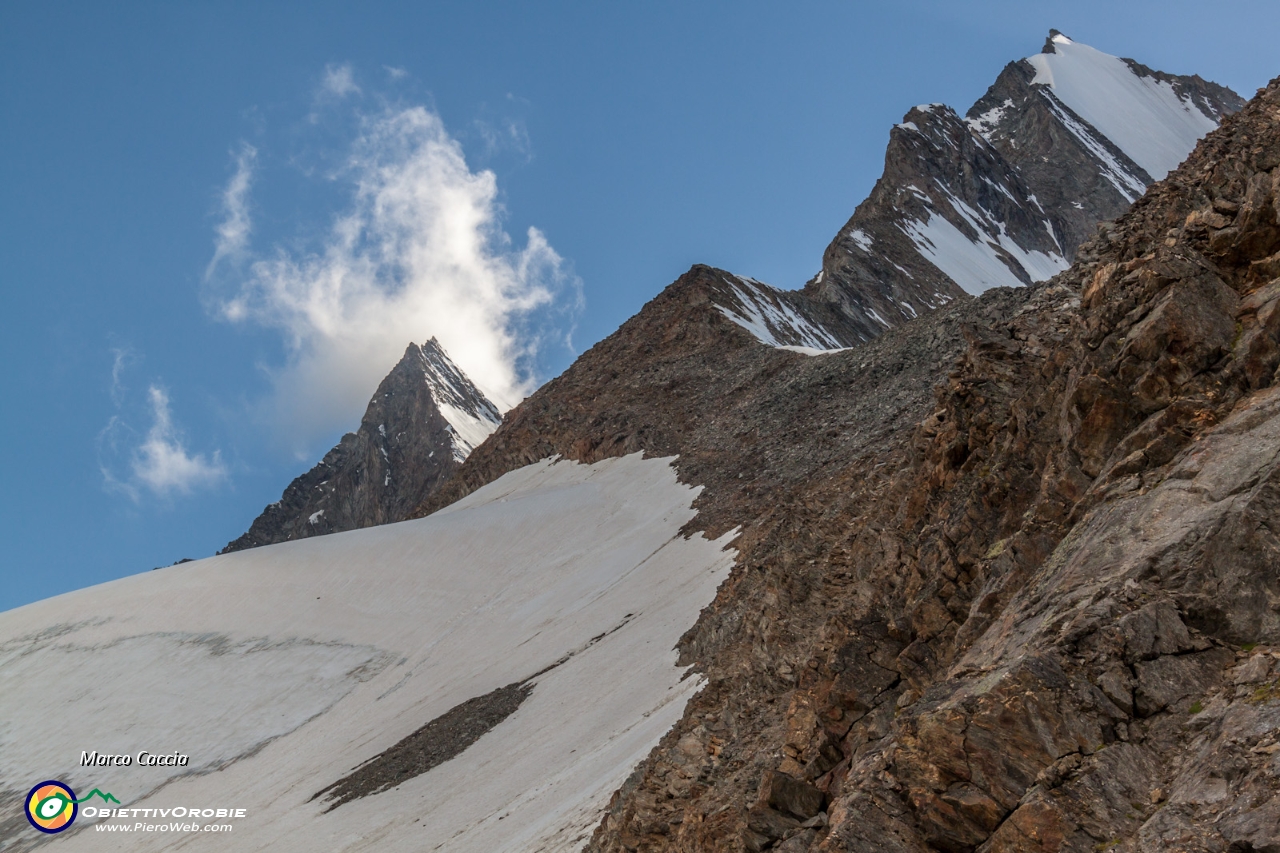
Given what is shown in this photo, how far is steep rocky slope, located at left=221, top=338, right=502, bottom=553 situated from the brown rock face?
99.1 m

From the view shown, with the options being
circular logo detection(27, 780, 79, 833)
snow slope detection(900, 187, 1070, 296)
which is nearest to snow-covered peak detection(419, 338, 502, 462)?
snow slope detection(900, 187, 1070, 296)

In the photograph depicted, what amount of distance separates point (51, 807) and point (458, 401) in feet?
346

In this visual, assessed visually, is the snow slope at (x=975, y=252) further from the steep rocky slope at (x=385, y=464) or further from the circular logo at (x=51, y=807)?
the circular logo at (x=51, y=807)

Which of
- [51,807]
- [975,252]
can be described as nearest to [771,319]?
[975,252]

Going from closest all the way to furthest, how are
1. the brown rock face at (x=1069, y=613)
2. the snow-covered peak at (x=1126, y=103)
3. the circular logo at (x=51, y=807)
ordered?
the brown rock face at (x=1069, y=613) < the circular logo at (x=51, y=807) < the snow-covered peak at (x=1126, y=103)

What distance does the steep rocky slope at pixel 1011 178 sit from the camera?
77.4m

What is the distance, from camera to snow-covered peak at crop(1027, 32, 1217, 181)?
405 feet

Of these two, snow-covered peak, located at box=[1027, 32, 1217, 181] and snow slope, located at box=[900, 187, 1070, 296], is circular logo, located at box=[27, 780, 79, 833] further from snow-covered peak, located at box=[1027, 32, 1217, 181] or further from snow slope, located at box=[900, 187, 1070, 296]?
snow-covered peak, located at box=[1027, 32, 1217, 181]

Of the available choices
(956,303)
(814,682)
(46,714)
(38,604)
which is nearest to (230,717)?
(46,714)

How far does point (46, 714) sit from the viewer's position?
39.4 m

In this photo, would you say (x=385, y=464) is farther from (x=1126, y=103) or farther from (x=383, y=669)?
(x=1126, y=103)

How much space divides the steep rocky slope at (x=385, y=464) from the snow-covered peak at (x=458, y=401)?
0.24 meters

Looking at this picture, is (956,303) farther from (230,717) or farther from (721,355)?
(230,717)

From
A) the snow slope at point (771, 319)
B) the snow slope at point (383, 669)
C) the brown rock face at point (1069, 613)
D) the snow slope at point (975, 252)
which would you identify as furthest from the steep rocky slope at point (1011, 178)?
the brown rock face at point (1069, 613)
